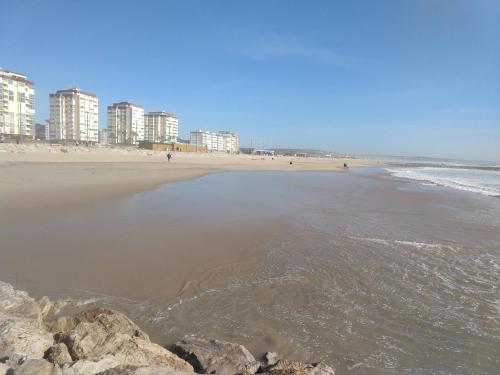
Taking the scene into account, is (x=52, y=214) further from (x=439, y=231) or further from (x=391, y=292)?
(x=439, y=231)

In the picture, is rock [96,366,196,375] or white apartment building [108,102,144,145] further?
white apartment building [108,102,144,145]

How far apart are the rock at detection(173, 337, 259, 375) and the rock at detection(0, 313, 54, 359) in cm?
118

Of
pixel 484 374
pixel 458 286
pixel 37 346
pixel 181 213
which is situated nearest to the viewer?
pixel 37 346

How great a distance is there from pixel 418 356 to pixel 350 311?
99 cm

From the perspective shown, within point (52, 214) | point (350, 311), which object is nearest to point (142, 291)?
point (350, 311)

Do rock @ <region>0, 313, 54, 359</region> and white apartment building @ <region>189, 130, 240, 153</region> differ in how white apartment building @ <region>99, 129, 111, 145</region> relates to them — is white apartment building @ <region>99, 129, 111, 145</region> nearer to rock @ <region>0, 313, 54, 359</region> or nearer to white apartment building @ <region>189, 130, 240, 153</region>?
white apartment building @ <region>189, 130, 240, 153</region>

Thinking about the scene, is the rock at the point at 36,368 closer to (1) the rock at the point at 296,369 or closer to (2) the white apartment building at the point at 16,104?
(1) the rock at the point at 296,369

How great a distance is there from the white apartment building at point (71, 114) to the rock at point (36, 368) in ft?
319

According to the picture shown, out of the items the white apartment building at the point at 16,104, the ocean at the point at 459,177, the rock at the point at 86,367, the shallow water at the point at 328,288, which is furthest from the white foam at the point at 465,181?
the white apartment building at the point at 16,104

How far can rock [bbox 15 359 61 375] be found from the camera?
2133 mm

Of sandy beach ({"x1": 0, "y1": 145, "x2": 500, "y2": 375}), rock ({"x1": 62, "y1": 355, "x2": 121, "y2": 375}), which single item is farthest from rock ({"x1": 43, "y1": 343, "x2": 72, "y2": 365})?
sandy beach ({"x1": 0, "y1": 145, "x2": 500, "y2": 375})

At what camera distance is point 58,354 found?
98.3 inches

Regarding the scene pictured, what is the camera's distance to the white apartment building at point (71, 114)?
89.6 m

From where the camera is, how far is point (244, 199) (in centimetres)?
1346
